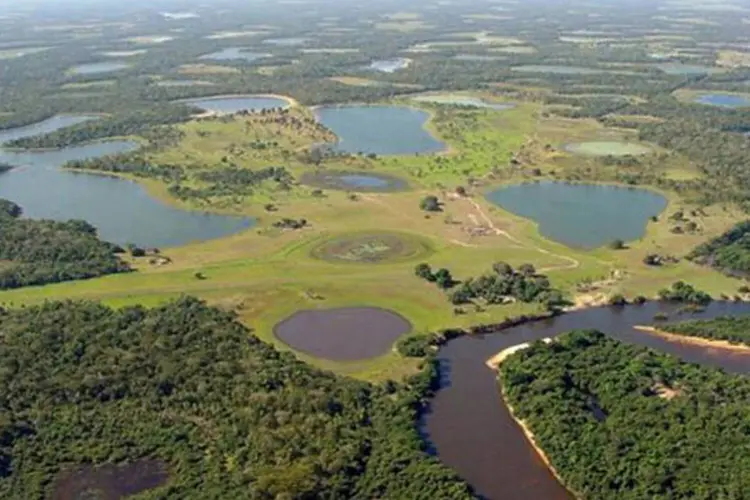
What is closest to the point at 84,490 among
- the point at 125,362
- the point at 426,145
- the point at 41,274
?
the point at 125,362

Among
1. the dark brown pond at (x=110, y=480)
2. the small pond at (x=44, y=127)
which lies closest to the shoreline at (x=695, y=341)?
the dark brown pond at (x=110, y=480)

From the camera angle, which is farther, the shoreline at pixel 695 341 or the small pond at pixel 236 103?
the small pond at pixel 236 103

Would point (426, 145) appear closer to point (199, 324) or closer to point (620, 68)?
point (199, 324)

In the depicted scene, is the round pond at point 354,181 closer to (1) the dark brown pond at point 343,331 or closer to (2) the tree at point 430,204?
(2) the tree at point 430,204

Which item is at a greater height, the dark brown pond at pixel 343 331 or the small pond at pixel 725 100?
the small pond at pixel 725 100

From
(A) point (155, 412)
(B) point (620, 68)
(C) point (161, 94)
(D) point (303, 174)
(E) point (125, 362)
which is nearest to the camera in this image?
(A) point (155, 412)

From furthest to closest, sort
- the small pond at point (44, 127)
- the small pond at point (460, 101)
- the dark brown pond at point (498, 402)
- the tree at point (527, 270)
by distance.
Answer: the small pond at point (460, 101) < the small pond at point (44, 127) < the tree at point (527, 270) < the dark brown pond at point (498, 402)

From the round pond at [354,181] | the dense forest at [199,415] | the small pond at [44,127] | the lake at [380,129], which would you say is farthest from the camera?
the small pond at [44,127]

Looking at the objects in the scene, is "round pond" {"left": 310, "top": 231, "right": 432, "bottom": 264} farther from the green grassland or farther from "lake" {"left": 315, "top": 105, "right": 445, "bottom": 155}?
"lake" {"left": 315, "top": 105, "right": 445, "bottom": 155}
